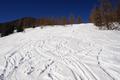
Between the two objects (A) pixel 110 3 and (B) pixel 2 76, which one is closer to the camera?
(B) pixel 2 76

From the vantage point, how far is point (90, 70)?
8812 mm

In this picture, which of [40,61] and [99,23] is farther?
[99,23]

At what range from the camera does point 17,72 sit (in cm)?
952

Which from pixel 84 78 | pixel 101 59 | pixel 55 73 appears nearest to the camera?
pixel 84 78

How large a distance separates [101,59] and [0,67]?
647 cm

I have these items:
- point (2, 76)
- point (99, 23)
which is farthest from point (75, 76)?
point (99, 23)

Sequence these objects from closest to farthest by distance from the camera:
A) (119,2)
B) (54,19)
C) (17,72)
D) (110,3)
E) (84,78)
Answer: (84,78)
(17,72)
(110,3)
(119,2)
(54,19)

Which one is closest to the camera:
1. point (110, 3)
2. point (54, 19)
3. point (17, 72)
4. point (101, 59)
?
point (17, 72)

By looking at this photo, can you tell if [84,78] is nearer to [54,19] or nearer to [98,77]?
[98,77]

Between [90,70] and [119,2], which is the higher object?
[119,2]

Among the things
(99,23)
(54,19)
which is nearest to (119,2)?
(99,23)

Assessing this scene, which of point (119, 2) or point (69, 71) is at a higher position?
point (119, 2)

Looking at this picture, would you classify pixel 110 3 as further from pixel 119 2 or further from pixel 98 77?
pixel 98 77

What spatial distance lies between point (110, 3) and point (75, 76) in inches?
1198
